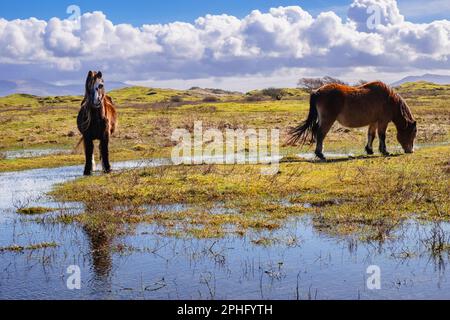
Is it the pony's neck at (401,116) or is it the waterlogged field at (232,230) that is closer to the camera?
the waterlogged field at (232,230)

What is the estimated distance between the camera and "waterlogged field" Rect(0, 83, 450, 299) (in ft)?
26.3

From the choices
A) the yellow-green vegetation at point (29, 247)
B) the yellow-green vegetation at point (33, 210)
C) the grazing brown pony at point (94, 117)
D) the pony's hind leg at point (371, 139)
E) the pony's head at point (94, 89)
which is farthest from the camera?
the pony's hind leg at point (371, 139)

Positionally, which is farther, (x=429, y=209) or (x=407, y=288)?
(x=429, y=209)

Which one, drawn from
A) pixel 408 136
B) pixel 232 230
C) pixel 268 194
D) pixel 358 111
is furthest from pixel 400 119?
pixel 232 230

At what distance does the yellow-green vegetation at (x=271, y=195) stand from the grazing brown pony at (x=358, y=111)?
2.12m

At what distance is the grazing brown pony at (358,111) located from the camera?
2144cm

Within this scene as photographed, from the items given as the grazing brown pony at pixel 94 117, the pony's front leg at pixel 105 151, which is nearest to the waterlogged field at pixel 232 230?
the pony's front leg at pixel 105 151

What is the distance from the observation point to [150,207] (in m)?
13.6

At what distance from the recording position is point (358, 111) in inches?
859

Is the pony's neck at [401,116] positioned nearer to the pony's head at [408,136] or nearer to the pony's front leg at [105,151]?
the pony's head at [408,136]
